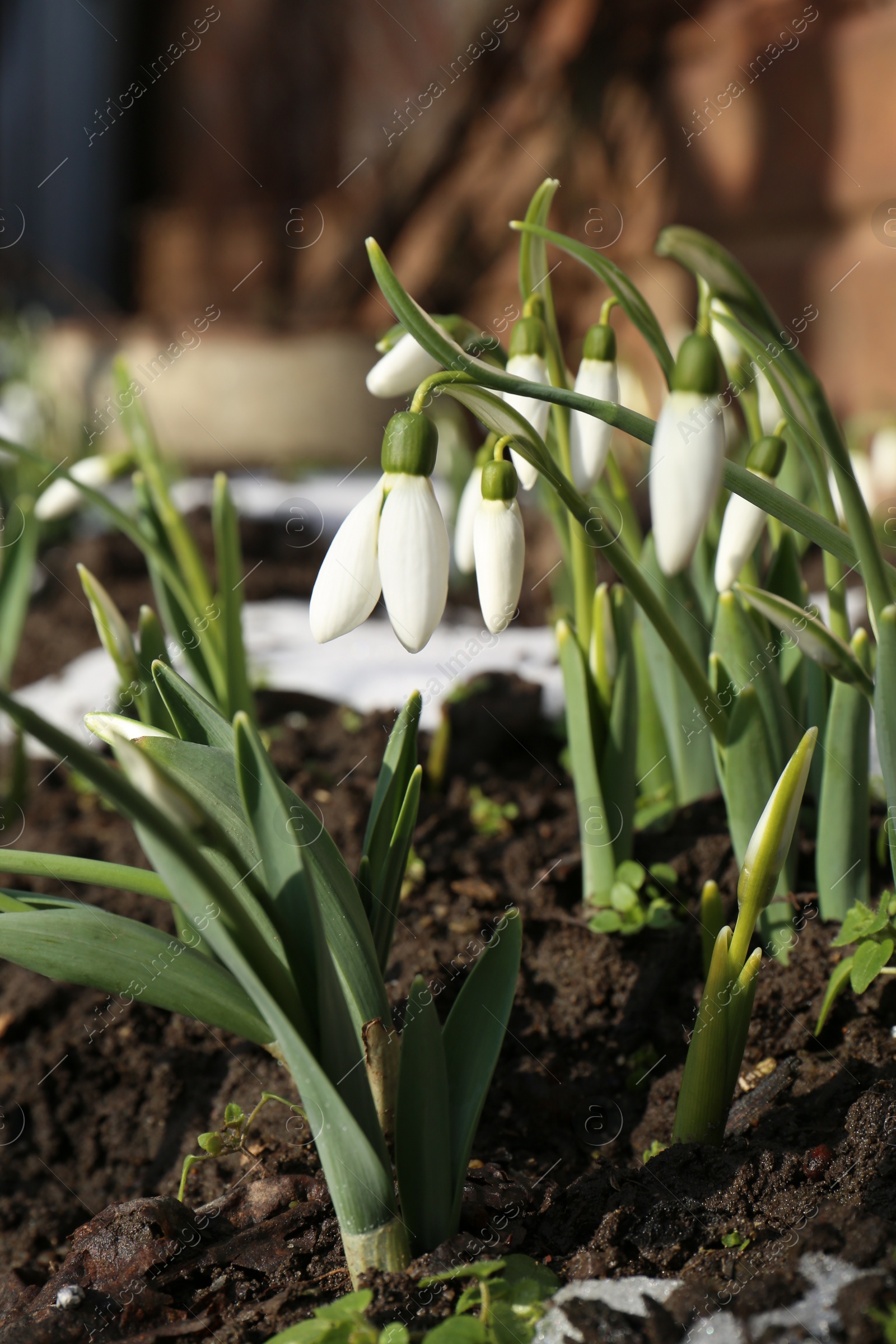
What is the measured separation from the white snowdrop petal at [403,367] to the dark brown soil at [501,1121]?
743 mm

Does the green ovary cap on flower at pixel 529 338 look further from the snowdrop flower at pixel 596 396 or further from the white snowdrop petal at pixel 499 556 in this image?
the white snowdrop petal at pixel 499 556

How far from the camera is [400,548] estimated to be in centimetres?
82

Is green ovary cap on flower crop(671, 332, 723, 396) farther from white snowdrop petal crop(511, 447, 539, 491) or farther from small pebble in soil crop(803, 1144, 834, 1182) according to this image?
small pebble in soil crop(803, 1144, 834, 1182)

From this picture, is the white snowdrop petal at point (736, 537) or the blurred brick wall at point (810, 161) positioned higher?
the blurred brick wall at point (810, 161)

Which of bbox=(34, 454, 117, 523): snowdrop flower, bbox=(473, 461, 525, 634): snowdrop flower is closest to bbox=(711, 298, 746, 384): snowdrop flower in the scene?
bbox=(473, 461, 525, 634): snowdrop flower

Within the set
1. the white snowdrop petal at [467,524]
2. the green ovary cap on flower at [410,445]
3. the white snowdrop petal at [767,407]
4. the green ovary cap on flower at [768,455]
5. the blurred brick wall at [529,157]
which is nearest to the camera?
the green ovary cap on flower at [410,445]

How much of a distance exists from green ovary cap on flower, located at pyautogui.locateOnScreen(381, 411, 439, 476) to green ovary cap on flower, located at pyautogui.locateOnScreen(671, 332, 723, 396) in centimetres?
20

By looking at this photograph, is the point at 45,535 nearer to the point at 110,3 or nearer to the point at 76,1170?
the point at 76,1170

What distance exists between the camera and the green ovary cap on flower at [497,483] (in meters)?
0.89

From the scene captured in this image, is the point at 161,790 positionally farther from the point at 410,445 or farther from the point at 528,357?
the point at 528,357

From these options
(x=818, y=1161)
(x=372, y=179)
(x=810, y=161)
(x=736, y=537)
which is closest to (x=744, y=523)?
(x=736, y=537)

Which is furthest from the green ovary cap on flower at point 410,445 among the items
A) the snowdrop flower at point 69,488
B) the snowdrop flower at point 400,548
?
the snowdrop flower at point 69,488

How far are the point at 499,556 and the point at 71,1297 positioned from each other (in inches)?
29.4

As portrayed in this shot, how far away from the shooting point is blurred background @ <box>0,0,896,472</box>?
11.8 ft
